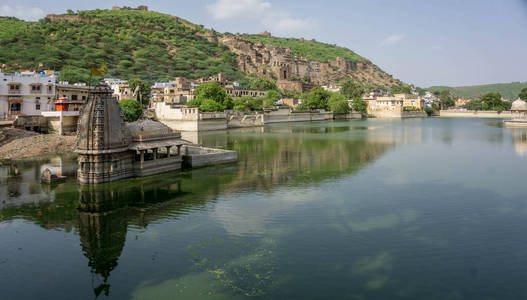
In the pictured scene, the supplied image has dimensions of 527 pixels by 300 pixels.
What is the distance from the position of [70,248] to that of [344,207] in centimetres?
1411

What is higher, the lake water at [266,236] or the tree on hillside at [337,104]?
the tree on hillside at [337,104]

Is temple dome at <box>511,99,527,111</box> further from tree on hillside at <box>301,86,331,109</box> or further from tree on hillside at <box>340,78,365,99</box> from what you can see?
tree on hillside at <box>301,86,331,109</box>

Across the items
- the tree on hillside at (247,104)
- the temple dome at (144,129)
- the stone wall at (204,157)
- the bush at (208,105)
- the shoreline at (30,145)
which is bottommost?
the stone wall at (204,157)

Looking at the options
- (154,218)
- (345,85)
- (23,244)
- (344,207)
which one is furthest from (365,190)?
(345,85)

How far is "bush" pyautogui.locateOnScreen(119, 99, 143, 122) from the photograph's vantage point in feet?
192

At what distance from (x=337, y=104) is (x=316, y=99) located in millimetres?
6982

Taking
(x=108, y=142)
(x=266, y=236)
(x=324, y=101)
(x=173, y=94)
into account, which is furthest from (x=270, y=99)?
(x=266, y=236)

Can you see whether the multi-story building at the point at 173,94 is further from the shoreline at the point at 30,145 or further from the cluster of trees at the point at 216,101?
the shoreline at the point at 30,145

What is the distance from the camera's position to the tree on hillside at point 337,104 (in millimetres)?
122688

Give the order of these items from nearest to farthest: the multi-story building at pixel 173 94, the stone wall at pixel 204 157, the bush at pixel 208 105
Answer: the stone wall at pixel 204 157 → the bush at pixel 208 105 → the multi-story building at pixel 173 94

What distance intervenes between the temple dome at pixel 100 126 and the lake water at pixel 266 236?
2718mm

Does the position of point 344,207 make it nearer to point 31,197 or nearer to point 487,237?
point 487,237

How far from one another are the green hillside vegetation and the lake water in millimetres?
73915

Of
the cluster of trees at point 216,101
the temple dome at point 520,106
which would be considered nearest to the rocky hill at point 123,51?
the cluster of trees at point 216,101
